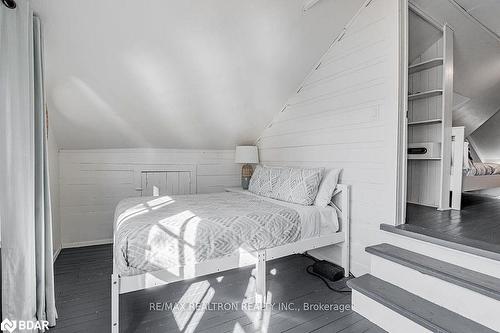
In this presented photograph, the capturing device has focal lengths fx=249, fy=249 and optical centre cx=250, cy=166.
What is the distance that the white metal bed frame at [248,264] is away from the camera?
145 centimetres

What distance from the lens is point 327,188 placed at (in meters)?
2.45

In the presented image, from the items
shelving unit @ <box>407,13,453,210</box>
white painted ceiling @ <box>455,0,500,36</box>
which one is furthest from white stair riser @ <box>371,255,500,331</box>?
white painted ceiling @ <box>455,0,500,36</box>

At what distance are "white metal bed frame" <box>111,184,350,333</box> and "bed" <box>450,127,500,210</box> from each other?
57.8 inches

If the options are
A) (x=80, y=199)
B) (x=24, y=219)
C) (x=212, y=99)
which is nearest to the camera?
(x=24, y=219)

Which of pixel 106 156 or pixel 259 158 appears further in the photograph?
pixel 259 158

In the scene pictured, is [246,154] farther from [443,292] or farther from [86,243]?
[443,292]

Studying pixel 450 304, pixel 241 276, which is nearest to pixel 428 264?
pixel 450 304

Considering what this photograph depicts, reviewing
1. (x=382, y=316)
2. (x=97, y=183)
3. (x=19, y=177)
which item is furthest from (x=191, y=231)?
(x=97, y=183)

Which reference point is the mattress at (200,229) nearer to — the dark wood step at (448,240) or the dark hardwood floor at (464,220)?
the dark wood step at (448,240)

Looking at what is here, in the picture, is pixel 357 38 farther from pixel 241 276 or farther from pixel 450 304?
pixel 241 276

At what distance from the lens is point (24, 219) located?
1475 mm

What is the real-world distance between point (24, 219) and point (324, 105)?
267 centimetres

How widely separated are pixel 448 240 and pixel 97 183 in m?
3.67

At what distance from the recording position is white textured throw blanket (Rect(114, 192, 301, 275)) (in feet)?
5.00
